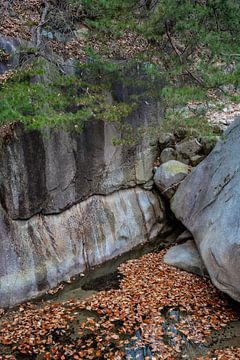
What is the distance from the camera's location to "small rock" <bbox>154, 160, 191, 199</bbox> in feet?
31.5

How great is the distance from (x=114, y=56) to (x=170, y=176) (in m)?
3.41

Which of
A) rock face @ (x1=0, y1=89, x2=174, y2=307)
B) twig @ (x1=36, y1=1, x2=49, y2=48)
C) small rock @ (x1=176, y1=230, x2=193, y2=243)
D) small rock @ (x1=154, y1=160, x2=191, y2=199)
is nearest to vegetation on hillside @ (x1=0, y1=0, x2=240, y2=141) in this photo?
twig @ (x1=36, y1=1, x2=49, y2=48)

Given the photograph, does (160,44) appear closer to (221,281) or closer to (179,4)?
(179,4)

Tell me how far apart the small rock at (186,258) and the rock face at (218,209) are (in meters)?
0.46

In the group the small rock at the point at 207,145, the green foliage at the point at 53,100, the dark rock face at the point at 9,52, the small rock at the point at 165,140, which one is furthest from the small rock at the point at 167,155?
the dark rock face at the point at 9,52

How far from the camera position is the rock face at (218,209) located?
639 centimetres

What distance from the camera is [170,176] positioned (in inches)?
378

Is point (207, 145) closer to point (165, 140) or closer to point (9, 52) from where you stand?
point (165, 140)

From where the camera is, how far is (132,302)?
6934mm

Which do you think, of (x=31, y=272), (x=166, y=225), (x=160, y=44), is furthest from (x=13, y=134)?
(x=166, y=225)

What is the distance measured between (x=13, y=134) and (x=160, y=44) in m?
3.72

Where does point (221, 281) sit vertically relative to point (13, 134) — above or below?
below

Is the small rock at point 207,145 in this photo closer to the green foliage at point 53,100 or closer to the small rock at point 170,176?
the small rock at point 170,176

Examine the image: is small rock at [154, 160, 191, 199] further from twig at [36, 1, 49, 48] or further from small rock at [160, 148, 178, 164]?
twig at [36, 1, 49, 48]
